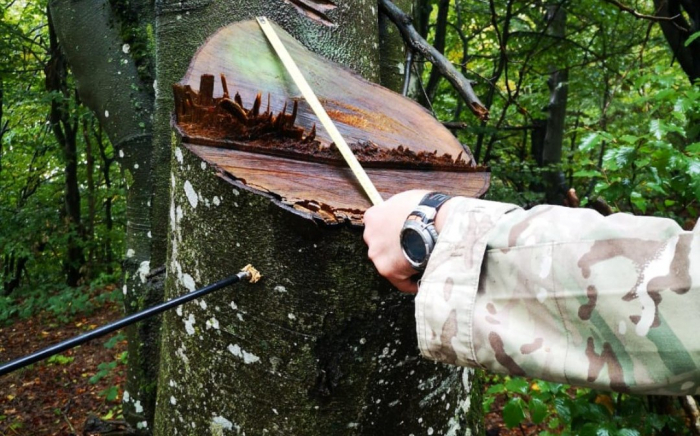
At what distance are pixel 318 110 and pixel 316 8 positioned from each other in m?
0.52

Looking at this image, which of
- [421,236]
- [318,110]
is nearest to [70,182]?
[318,110]

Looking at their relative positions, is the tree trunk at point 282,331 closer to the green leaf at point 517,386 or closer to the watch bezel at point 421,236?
the watch bezel at point 421,236

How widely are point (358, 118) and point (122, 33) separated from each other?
1.45 metres

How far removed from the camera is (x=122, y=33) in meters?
2.16

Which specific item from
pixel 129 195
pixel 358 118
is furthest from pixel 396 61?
pixel 129 195

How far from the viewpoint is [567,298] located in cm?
65

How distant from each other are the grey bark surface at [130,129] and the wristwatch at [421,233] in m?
1.68

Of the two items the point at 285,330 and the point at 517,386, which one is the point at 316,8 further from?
the point at 517,386

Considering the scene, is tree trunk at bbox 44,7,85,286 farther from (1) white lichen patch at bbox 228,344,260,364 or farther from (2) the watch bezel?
(2) the watch bezel

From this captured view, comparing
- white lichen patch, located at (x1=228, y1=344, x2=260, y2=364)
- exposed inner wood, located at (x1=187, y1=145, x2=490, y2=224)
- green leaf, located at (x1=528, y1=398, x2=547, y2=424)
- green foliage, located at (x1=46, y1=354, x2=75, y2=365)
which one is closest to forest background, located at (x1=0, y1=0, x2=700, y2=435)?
green leaf, located at (x1=528, y1=398, x2=547, y2=424)

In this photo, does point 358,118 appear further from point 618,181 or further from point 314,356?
point 618,181

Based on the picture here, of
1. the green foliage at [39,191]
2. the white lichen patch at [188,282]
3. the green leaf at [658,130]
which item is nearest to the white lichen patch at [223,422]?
the white lichen patch at [188,282]

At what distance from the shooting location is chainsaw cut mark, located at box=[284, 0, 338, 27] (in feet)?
4.99

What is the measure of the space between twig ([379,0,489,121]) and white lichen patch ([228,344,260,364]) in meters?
1.02
